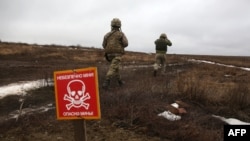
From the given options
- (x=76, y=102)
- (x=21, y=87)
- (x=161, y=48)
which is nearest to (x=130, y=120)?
(x=76, y=102)

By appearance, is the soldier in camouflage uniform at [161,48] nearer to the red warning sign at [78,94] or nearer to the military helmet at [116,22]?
the military helmet at [116,22]

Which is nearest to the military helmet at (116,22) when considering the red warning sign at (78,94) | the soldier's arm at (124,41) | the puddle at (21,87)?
the soldier's arm at (124,41)

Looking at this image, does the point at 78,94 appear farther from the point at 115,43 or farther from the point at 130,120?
the point at 115,43

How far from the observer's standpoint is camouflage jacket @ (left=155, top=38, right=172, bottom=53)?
18.9 meters

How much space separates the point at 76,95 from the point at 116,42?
8.32 metres

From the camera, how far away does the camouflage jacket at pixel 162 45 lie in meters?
18.9

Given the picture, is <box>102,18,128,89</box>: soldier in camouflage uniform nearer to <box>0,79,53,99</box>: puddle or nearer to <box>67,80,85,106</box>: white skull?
<box>0,79,53,99</box>: puddle

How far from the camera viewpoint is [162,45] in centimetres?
1891

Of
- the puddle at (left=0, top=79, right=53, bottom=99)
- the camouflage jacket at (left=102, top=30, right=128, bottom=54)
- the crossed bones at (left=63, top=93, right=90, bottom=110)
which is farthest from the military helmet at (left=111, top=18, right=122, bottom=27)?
the crossed bones at (left=63, top=93, right=90, bottom=110)

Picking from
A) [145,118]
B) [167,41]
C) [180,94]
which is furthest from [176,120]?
[167,41]

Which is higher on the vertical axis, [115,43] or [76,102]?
[115,43]

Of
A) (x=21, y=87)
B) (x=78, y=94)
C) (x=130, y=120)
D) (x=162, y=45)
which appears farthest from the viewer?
(x=162, y=45)

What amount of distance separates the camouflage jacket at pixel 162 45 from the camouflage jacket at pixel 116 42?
Answer: 18.7 ft

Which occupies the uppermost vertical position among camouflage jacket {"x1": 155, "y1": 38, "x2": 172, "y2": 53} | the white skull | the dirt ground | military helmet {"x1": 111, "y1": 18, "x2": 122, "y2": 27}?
military helmet {"x1": 111, "y1": 18, "x2": 122, "y2": 27}
